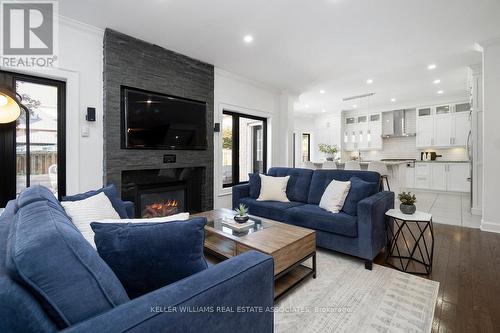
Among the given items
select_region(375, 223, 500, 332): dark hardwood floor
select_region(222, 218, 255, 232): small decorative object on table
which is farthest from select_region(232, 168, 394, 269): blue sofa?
select_region(222, 218, 255, 232): small decorative object on table

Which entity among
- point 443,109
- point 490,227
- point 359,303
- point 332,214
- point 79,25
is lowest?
point 359,303

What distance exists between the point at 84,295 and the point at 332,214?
2.42 m

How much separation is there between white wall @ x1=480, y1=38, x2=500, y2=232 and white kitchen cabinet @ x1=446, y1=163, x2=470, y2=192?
11.2 feet

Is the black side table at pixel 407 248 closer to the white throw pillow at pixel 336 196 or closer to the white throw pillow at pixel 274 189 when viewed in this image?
the white throw pillow at pixel 336 196

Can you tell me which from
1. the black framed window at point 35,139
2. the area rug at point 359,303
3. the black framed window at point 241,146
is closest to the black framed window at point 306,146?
the black framed window at point 241,146

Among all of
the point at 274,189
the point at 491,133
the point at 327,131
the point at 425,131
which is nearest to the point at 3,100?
the point at 274,189

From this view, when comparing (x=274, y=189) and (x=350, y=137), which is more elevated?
(x=350, y=137)

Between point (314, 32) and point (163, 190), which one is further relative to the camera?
point (163, 190)

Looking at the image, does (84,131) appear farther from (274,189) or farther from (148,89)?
(274,189)

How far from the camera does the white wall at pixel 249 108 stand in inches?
175

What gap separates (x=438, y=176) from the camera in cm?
664

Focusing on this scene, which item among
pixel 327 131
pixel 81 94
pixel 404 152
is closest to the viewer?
pixel 81 94

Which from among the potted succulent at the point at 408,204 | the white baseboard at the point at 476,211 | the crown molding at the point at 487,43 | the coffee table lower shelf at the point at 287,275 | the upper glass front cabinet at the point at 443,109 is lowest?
the coffee table lower shelf at the point at 287,275

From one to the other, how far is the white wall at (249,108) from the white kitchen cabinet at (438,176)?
14.4 feet
